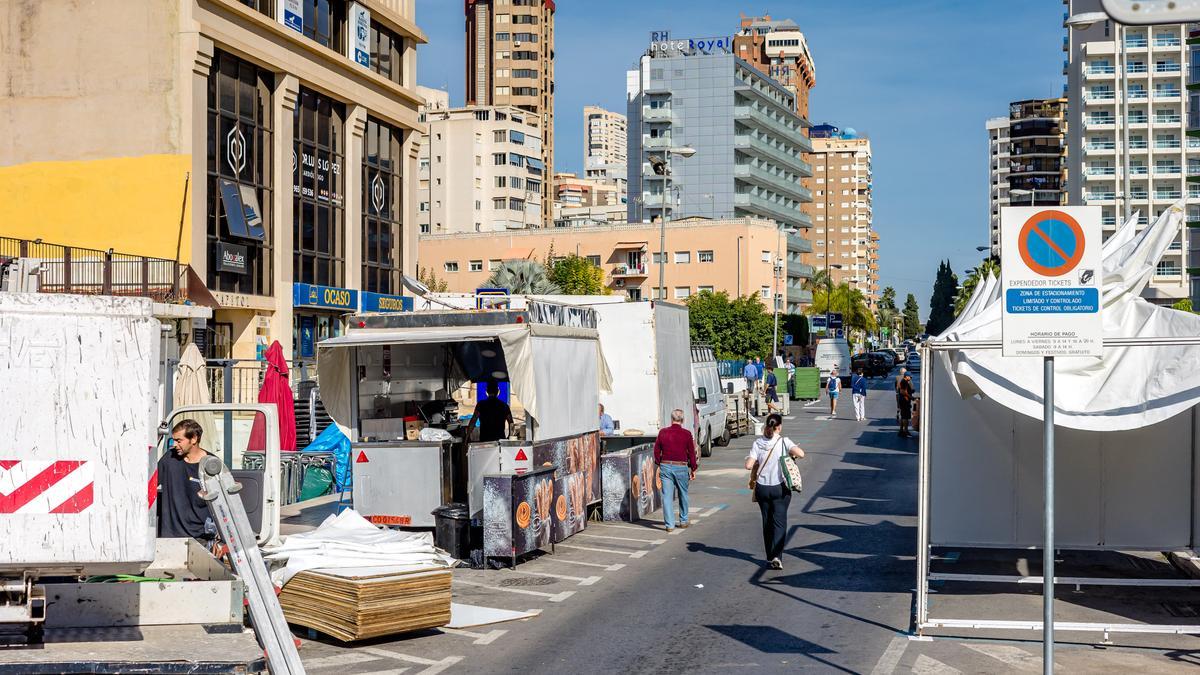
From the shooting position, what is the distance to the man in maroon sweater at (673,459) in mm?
17625

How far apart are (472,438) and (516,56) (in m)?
141

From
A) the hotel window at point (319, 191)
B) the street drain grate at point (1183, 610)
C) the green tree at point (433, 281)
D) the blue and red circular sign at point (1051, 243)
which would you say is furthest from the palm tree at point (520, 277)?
the blue and red circular sign at point (1051, 243)

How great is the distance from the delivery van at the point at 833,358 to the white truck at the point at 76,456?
229 feet

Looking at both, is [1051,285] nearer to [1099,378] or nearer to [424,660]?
[1099,378]

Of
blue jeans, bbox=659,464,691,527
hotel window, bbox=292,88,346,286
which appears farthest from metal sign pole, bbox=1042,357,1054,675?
hotel window, bbox=292,88,346,286

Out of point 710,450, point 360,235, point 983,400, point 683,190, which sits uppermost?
point 683,190

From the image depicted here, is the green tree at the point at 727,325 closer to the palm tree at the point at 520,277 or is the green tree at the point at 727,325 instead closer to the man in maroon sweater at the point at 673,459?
the palm tree at the point at 520,277

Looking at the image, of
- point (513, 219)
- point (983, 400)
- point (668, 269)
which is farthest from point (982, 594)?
point (513, 219)

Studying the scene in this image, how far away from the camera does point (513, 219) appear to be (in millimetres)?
128750

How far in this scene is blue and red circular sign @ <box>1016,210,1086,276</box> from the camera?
8.29 metres

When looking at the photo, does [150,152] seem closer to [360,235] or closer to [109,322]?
[360,235]

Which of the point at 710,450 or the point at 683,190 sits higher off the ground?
the point at 683,190

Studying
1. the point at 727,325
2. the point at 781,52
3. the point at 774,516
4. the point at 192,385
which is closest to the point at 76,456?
the point at 774,516

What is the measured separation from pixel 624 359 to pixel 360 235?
2419 centimetres
